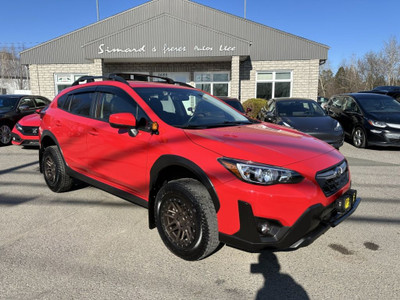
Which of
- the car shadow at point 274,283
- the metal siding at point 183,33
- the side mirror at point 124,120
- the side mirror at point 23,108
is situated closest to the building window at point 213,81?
the metal siding at point 183,33

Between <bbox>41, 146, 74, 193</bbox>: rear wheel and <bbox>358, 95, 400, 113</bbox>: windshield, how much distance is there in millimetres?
8300

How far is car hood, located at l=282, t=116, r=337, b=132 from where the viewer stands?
719cm

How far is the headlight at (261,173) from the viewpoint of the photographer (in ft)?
7.45

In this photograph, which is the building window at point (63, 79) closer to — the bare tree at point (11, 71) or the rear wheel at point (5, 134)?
the rear wheel at point (5, 134)

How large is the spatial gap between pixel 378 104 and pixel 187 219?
871cm

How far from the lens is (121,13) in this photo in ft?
57.9

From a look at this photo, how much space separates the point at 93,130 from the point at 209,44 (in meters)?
13.0

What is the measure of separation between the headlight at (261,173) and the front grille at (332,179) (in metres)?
0.25

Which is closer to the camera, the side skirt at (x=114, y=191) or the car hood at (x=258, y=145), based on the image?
the car hood at (x=258, y=145)

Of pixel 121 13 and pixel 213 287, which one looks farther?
pixel 121 13

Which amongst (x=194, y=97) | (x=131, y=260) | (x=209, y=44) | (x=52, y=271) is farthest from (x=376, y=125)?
(x=209, y=44)

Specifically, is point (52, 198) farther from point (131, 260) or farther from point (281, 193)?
point (281, 193)

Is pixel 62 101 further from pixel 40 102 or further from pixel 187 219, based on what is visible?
pixel 40 102

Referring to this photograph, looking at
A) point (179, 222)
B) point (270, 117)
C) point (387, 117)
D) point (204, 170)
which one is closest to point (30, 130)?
point (270, 117)
